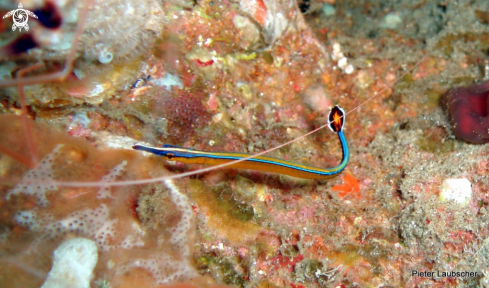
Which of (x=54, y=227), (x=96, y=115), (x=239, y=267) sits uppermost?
(x=96, y=115)

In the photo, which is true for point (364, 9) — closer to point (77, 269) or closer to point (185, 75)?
point (185, 75)

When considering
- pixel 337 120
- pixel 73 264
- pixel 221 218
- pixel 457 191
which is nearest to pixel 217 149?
pixel 221 218

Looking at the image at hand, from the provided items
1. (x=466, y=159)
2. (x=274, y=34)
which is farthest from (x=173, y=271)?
(x=466, y=159)

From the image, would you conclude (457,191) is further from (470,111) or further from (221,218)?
(221,218)

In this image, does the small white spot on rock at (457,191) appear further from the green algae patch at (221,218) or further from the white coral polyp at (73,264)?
the white coral polyp at (73,264)

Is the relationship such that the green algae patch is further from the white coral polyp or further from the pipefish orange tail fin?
the white coral polyp

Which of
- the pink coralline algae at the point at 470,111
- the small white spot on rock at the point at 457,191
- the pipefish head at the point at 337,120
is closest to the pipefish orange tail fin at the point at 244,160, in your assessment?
the pipefish head at the point at 337,120
